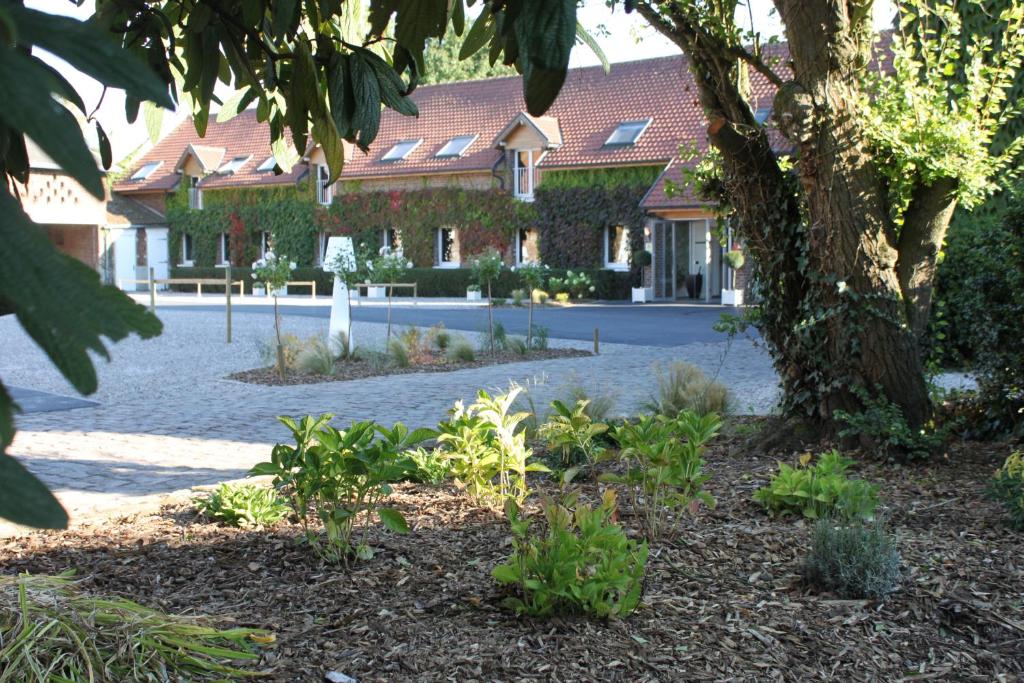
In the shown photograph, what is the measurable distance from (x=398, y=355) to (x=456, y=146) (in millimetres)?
23131

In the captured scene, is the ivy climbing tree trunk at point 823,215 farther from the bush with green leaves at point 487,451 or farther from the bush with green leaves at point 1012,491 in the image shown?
the bush with green leaves at point 487,451

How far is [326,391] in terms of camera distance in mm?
11344

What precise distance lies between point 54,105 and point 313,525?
13.5 feet

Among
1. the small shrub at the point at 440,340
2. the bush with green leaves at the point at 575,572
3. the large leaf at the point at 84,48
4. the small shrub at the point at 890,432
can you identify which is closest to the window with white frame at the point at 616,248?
the small shrub at the point at 440,340

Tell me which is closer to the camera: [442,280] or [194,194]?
[442,280]

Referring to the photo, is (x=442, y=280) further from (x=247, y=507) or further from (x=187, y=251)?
(x=247, y=507)

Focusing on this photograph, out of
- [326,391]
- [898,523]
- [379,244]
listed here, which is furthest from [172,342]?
[379,244]

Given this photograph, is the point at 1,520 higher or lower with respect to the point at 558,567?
higher

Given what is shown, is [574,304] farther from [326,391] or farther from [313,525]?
[313,525]

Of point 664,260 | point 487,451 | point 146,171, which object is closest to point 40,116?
point 487,451

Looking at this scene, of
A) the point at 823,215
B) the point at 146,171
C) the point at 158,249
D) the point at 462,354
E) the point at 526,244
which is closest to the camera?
the point at 823,215

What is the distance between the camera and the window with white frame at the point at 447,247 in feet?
117

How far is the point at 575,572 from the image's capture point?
3.23 metres

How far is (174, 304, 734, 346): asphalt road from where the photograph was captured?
1847cm
